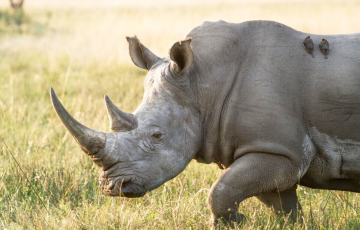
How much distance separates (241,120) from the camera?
434 cm

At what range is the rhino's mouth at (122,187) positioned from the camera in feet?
13.7

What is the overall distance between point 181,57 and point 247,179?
2.98ft

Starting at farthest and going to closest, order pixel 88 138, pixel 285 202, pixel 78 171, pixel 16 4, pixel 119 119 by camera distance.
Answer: pixel 16 4 < pixel 78 171 < pixel 285 202 < pixel 119 119 < pixel 88 138

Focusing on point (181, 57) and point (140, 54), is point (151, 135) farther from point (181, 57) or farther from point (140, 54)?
point (140, 54)

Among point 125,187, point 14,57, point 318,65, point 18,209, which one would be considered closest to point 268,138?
point 318,65

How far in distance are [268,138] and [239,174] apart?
0.96 ft

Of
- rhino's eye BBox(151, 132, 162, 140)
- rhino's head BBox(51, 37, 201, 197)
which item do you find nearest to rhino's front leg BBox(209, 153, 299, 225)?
rhino's head BBox(51, 37, 201, 197)

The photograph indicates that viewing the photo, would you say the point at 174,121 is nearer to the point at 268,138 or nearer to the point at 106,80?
the point at 268,138

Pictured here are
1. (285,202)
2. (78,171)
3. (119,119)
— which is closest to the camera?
(119,119)

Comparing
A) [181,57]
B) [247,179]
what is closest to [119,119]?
[181,57]

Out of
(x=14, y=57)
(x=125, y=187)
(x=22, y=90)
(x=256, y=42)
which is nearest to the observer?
(x=125, y=187)

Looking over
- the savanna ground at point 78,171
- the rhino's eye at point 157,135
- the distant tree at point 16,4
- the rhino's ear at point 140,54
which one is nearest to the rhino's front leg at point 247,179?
the savanna ground at point 78,171

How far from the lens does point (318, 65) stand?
14.4 ft

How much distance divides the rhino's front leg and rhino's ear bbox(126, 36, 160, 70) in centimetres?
104
